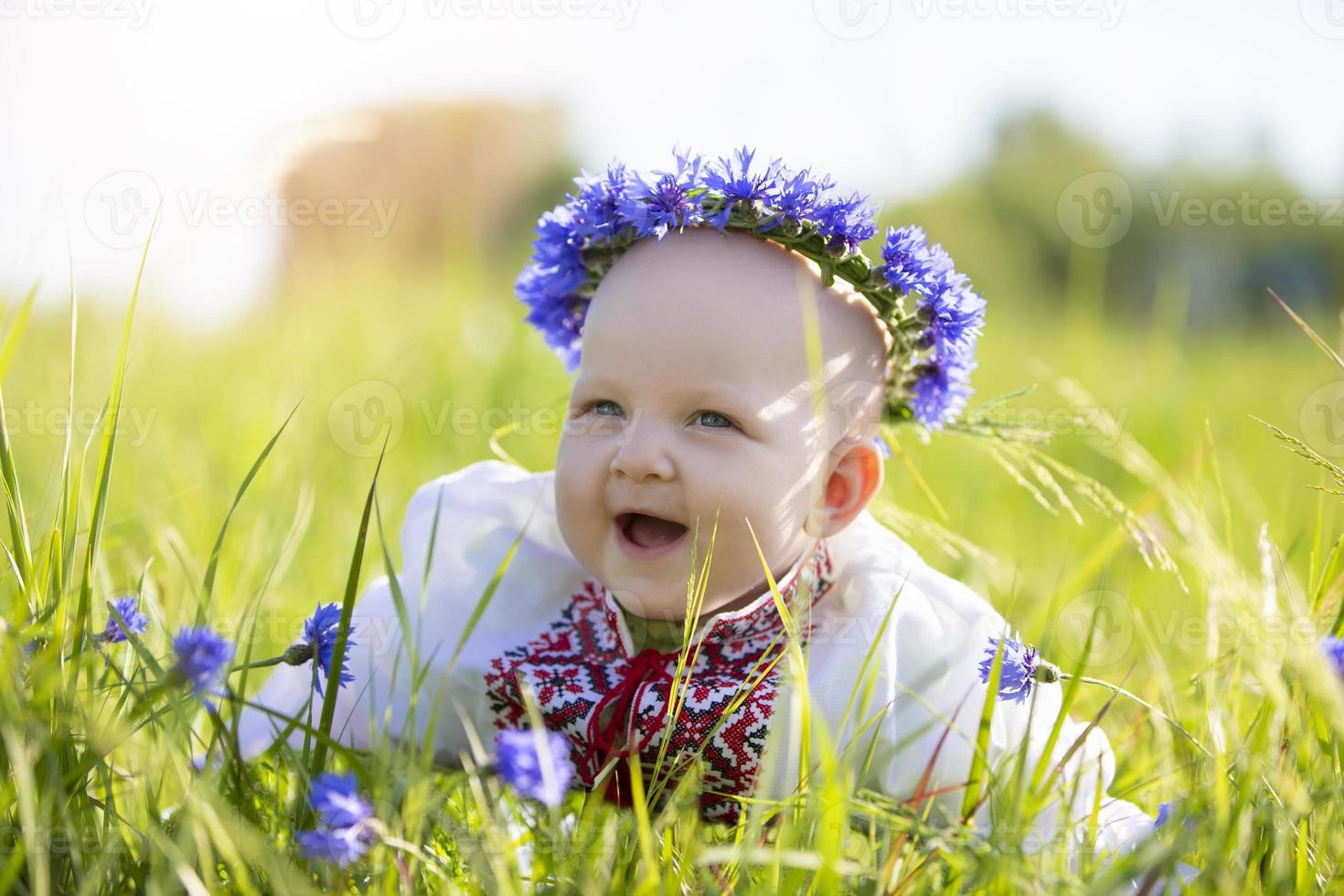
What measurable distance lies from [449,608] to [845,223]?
3.19 ft

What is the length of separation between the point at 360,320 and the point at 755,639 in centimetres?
395

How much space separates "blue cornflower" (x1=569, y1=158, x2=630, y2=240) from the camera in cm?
187

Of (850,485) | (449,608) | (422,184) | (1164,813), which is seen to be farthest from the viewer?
(422,184)

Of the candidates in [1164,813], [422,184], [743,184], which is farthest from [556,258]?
[422,184]

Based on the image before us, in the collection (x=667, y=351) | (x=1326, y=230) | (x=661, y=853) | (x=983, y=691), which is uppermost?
(x=1326, y=230)

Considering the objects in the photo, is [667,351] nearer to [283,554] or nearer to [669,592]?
[669,592]

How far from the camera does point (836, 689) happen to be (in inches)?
68.0

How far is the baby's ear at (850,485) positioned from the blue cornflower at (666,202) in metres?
0.47

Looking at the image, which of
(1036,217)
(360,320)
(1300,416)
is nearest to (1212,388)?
(1300,416)

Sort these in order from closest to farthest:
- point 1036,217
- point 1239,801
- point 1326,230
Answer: point 1239,801 → point 1326,230 → point 1036,217

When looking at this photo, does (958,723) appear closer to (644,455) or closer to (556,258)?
(644,455)

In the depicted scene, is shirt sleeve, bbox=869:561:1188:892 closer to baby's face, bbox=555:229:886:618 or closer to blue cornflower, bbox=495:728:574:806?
baby's face, bbox=555:229:886:618

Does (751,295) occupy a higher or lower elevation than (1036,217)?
lower

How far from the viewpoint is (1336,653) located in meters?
1.33
